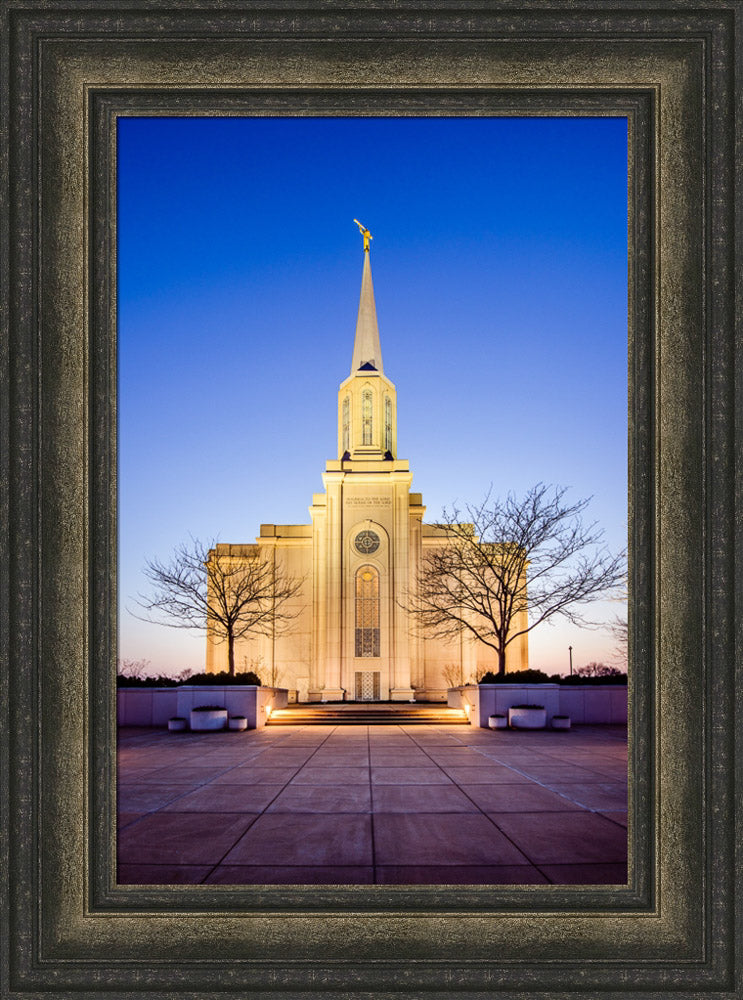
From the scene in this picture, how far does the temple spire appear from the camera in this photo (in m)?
39.5

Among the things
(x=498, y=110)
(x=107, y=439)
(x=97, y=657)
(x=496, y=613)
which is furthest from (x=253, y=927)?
(x=496, y=613)

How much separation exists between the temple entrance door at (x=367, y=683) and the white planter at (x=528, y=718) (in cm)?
1680

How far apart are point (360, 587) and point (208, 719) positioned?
17.6 m

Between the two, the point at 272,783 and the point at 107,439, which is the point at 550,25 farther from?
the point at 272,783

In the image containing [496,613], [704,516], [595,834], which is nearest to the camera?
[704,516]

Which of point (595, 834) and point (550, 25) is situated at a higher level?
point (550, 25)

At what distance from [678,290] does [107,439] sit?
330cm

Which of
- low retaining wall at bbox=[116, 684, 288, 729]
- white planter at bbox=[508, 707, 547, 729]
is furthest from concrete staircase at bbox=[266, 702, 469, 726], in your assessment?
white planter at bbox=[508, 707, 547, 729]

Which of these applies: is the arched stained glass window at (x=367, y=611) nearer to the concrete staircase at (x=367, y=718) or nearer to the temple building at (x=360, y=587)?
the temple building at (x=360, y=587)

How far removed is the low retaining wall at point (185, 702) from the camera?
20531mm

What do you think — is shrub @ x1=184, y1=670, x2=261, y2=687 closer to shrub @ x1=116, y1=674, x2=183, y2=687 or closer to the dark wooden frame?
shrub @ x1=116, y1=674, x2=183, y2=687

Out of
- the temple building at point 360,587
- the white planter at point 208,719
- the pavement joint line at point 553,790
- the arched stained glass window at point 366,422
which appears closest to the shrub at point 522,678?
the white planter at point 208,719

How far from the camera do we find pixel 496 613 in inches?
1298

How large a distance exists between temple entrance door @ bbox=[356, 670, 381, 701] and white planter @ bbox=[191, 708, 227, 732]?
1606 cm
